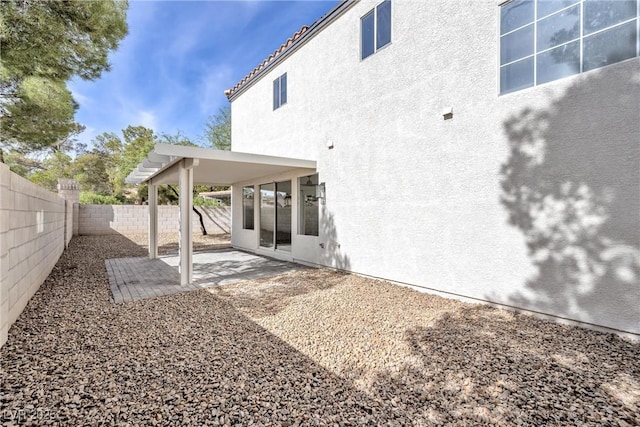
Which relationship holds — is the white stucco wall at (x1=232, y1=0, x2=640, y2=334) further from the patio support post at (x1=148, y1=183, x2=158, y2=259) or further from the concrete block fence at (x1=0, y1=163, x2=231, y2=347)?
the concrete block fence at (x1=0, y1=163, x2=231, y2=347)

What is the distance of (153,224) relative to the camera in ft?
34.0

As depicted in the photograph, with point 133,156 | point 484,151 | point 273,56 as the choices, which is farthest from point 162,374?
point 133,156

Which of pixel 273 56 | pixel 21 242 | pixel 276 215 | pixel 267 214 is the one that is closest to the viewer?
pixel 21 242

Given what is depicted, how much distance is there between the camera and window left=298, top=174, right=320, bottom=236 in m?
9.38

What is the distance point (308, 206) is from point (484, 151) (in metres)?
5.45

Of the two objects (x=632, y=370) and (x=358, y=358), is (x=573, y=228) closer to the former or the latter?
(x=632, y=370)

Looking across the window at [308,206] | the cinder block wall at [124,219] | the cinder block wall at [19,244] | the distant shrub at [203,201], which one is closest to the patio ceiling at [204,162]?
the window at [308,206]

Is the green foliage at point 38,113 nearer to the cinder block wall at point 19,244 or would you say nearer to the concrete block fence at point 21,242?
the concrete block fence at point 21,242

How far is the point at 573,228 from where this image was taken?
14.5ft

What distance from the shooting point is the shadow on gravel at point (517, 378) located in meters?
2.63

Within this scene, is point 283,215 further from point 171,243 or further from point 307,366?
point 171,243

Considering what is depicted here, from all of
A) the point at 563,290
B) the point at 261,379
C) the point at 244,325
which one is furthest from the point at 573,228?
the point at 244,325

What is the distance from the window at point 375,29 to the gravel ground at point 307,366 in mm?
6281

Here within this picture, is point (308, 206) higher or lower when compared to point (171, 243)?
higher
